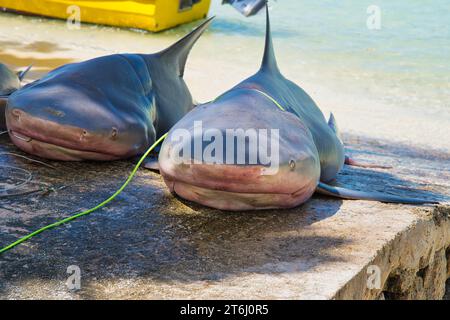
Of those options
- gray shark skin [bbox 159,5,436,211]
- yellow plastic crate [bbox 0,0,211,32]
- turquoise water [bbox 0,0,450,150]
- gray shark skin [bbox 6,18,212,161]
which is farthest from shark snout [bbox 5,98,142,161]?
yellow plastic crate [bbox 0,0,211,32]

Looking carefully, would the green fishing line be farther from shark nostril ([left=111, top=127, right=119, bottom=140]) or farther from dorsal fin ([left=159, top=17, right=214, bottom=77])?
dorsal fin ([left=159, top=17, right=214, bottom=77])

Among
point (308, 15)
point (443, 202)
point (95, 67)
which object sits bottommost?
point (308, 15)

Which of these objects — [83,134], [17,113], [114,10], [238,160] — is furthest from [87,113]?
[114,10]

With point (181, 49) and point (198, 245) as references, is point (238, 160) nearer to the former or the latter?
point (198, 245)

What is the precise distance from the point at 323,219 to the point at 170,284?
1078mm

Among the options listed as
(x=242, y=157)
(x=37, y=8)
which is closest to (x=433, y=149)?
(x=242, y=157)

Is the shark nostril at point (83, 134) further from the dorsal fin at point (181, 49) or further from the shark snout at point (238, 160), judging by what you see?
the dorsal fin at point (181, 49)

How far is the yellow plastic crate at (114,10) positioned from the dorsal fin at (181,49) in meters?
10.2

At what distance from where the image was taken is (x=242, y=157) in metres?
3.49

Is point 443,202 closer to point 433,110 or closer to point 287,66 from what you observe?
point 433,110

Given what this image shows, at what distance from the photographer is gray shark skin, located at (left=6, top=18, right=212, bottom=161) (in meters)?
4.27

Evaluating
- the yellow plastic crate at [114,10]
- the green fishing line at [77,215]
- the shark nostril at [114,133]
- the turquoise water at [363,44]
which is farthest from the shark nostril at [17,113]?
the yellow plastic crate at [114,10]

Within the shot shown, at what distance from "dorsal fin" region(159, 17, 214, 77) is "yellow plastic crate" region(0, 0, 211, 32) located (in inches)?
401

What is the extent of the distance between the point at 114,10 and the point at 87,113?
39.1ft
